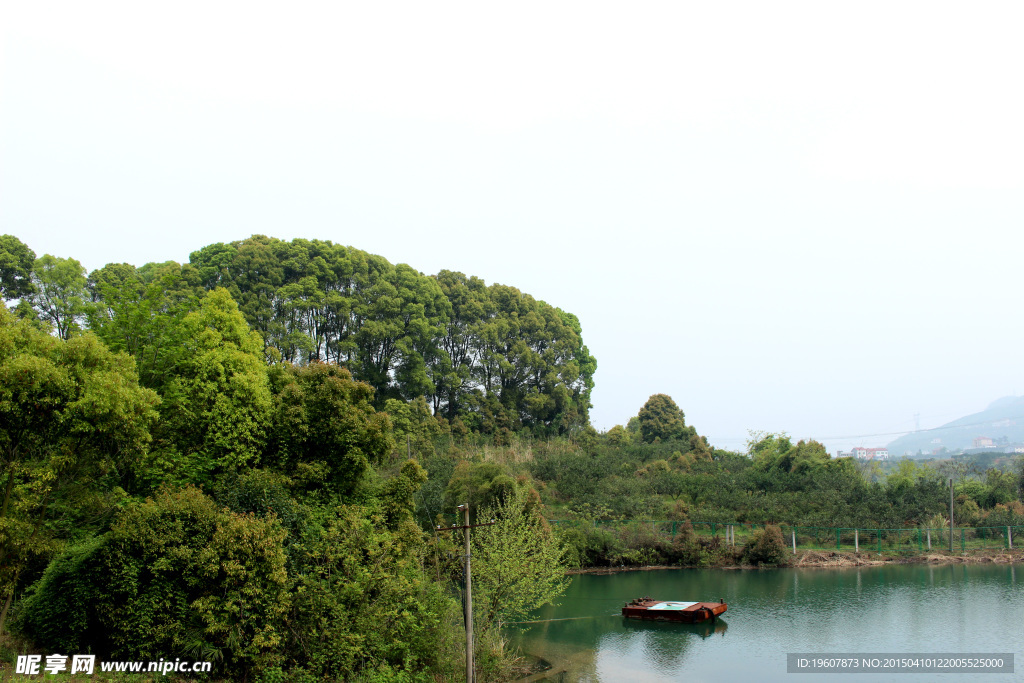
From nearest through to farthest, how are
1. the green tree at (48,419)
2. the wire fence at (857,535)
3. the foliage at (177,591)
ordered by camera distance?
the green tree at (48,419) < the foliage at (177,591) < the wire fence at (857,535)

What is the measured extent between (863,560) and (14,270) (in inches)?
1651

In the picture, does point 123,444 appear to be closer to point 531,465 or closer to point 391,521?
point 391,521

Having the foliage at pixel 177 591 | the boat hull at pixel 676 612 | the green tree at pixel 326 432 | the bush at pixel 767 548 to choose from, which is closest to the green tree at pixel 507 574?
the green tree at pixel 326 432

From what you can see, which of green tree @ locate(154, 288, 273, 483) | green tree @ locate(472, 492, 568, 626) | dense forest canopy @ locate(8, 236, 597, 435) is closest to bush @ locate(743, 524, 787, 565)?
dense forest canopy @ locate(8, 236, 597, 435)

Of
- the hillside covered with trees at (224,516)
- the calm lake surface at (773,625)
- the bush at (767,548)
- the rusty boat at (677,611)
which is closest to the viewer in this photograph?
the hillside covered with trees at (224,516)

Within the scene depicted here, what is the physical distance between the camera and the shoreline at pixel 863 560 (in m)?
32.0

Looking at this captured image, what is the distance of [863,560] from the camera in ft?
109

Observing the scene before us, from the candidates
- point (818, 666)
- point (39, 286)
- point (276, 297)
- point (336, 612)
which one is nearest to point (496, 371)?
point (276, 297)

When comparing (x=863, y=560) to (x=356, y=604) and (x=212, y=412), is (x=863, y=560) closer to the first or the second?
(x=356, y=604)

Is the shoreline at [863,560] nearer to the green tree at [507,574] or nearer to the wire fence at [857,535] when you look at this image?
the wire fence at [857,535]

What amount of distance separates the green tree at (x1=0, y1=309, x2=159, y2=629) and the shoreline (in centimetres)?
2298

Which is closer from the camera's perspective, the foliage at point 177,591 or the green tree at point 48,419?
the green tree at point 48,419

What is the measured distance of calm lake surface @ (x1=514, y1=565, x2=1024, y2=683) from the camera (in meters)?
17.6

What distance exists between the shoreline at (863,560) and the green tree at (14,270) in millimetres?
28692
